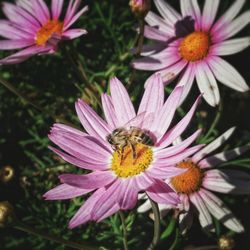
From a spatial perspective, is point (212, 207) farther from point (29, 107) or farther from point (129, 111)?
point (29, 107)

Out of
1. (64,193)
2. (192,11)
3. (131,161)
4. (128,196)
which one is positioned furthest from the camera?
(192,11)

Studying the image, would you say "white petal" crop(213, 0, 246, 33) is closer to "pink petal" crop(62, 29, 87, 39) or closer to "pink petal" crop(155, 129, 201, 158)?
"pink petal" crop(62, 29, 87, 39)

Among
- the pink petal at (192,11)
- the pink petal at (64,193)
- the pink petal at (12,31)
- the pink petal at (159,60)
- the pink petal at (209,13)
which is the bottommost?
the pink petal at (64,193)

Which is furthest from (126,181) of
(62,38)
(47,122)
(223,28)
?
(47,122)

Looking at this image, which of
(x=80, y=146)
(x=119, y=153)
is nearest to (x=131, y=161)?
(x=119, y=153)

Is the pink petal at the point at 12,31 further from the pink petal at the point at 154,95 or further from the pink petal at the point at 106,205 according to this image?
the pink petal at the point at 106,205

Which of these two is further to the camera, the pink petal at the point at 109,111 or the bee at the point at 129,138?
the pink petal at the point at 109,111

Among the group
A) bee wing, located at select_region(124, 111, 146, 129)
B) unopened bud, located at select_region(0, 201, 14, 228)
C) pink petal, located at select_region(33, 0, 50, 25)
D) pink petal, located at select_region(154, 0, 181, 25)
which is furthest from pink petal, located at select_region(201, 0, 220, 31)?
unopened bud, located at select_region(0, 201, 14, 228)

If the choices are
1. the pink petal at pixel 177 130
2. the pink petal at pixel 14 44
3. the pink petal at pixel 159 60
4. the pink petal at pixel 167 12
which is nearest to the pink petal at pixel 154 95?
the pink petal at pixel 177 130

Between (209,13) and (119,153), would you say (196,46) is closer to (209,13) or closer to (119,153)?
(209,13)
